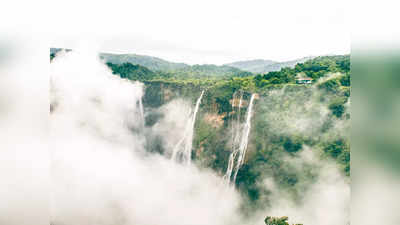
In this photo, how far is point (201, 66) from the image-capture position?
3283 mm

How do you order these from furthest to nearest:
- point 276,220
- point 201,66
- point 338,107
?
point 201,66 → point 276,220 → point 338,107

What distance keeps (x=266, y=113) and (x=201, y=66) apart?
0.80 meters

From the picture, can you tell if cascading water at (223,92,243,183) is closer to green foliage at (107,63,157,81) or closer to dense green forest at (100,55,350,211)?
dense green forest at (100,55,350,211)

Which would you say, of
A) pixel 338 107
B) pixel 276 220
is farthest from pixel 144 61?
pixel 276 220

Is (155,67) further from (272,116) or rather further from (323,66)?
(323,66)

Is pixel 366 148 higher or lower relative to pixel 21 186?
higher

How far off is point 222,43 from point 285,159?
4.22 feet

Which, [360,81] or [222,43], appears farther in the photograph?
[222,43]

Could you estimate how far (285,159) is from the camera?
318 cm

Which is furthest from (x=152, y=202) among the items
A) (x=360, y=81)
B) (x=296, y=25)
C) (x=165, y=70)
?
(x=360, y=81)

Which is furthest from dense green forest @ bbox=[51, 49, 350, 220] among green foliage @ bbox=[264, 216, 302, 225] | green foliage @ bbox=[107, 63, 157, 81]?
green foliage @ bbox=[264, 216, 302, 225]

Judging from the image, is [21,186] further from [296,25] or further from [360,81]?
[296,25]

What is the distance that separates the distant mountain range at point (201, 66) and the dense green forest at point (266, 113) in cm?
1

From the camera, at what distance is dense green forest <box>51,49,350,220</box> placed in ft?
9.89
